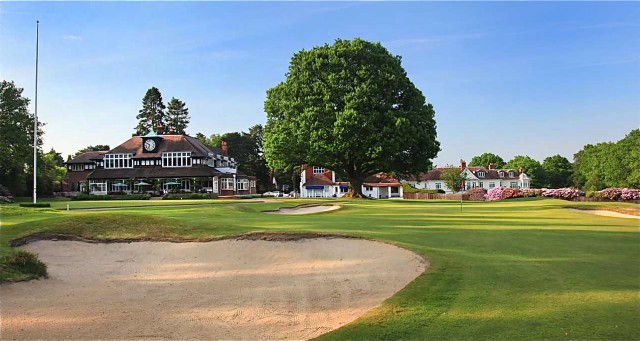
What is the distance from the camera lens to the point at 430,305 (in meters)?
8.15

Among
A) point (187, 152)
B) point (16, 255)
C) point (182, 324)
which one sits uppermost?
point (187, 152)

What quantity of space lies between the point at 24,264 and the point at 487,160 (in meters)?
157

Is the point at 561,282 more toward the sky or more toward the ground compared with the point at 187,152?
more toward the ground

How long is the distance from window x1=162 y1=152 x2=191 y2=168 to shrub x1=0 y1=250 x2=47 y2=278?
210 feet

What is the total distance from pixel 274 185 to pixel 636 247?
101741 mm

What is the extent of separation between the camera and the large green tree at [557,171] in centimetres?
13438

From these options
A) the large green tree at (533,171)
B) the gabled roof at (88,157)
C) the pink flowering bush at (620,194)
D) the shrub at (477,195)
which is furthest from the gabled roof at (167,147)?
the large green tree at (533,171)

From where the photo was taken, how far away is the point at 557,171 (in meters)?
139

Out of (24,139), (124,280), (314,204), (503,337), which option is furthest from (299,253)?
(24,139)

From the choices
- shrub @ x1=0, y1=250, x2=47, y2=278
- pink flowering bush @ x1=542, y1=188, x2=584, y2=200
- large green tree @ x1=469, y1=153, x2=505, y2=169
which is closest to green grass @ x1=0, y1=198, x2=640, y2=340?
shrub @ x1=0, y1=250, x2=47, y2=278

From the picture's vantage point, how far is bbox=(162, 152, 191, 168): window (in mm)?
74875

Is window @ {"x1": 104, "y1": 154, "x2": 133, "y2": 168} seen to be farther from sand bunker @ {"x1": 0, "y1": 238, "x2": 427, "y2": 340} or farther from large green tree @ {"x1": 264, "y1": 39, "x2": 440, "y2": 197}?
sand bunker @ {"x1": 0, "y1": 238, "x2": 427, "y2": 340}

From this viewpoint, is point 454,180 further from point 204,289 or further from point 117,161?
point 204,289

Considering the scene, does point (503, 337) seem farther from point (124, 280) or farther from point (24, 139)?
point (24, 139)
